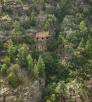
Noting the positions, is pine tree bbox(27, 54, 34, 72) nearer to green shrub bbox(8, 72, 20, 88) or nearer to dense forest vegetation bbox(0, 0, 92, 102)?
dense forest vegetation bbox(0, 0, 92, 102)

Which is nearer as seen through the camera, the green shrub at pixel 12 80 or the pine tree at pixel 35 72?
the green shrub at pixel 12 80

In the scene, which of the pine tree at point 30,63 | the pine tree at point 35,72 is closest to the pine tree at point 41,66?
the pine tree at point 35,72

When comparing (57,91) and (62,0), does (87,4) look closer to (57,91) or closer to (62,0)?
(62,0)

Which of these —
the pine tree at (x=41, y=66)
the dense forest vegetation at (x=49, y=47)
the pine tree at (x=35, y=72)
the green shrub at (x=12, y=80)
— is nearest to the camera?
the green shrub at (x=12, y=80)

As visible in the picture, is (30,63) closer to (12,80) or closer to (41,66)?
(41,66)

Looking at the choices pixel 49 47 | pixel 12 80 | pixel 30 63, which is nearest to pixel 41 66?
pixel 30 63

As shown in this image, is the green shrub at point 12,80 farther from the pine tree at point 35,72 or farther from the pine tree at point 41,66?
the pine tree at point 41,66

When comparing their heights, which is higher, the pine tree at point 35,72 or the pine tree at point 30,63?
the pine tree at point 30,63

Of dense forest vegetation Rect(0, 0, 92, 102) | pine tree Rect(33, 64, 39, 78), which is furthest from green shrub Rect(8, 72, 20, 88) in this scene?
pine tree Rect(33, 64, 39, 78)

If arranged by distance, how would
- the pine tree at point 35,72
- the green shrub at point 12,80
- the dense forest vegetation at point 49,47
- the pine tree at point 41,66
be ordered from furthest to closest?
the pine tree at point 41,66 < the pine tree at point 35,72 < the dense forest vegetation at point 49,47 < the green shrub at point 12,80
